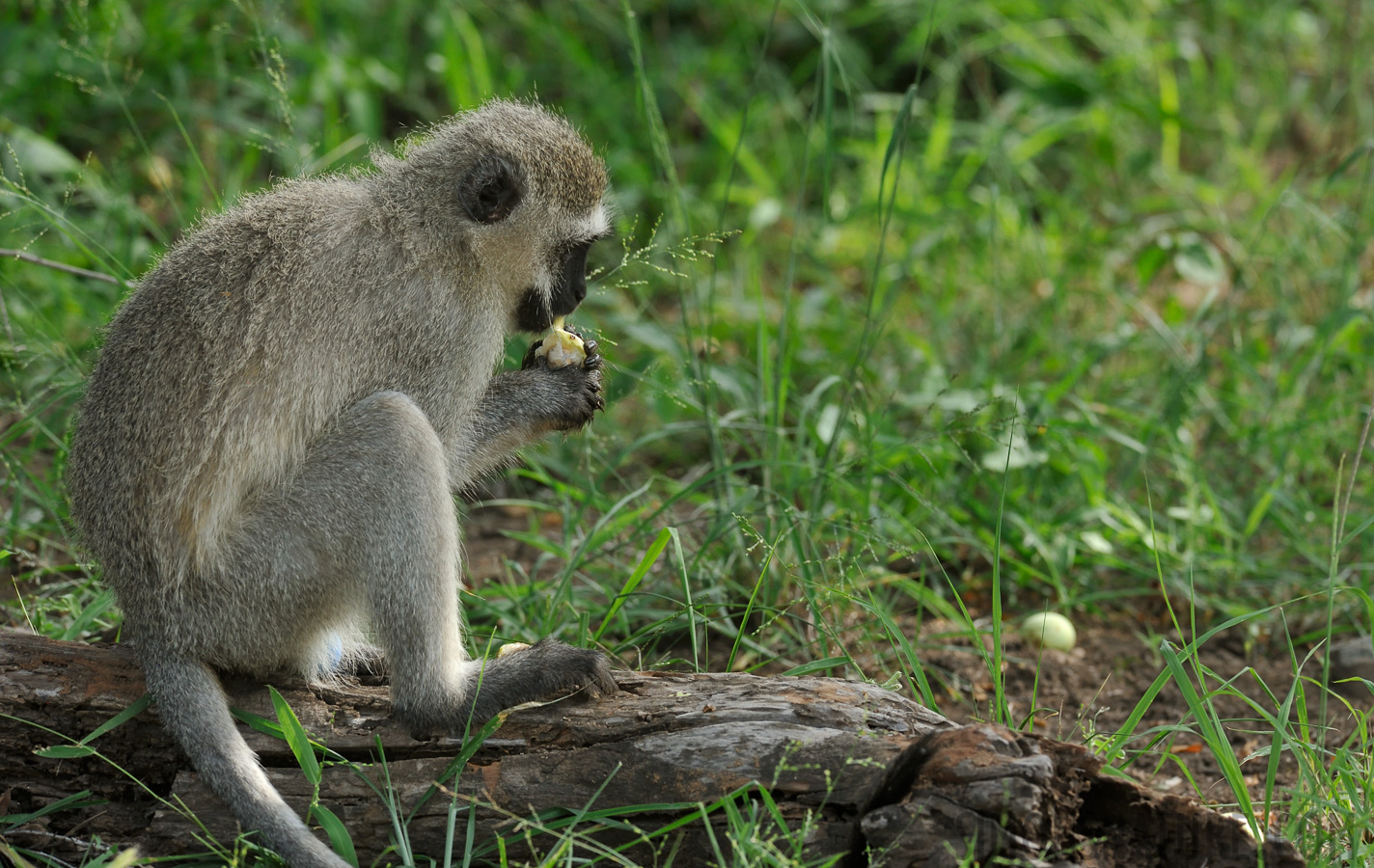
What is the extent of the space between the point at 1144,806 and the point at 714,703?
3.62 feet

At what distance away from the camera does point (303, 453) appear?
11.7 ft

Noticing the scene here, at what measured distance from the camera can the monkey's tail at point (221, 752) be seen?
3033 mm

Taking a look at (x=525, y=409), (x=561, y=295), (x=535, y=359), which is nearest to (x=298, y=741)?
(x=525, y=409)

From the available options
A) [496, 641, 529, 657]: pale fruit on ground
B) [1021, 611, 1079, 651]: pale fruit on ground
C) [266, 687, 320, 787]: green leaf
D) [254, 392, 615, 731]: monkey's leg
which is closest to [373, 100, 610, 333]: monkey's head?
[254, 392, 615, 731]: monkey's leg

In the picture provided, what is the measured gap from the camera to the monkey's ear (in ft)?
13.2

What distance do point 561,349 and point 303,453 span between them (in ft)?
3.48

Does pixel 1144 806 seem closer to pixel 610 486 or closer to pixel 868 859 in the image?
pixel 868 859

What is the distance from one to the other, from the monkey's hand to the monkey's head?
0.15 metres

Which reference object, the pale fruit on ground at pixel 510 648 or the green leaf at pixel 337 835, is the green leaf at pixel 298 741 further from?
the pale fruit on ground at pixel 510 648

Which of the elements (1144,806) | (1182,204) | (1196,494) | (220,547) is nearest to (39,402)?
(220,547)

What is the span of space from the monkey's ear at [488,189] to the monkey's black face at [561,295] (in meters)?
0.28

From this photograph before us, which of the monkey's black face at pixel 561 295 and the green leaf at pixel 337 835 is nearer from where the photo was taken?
the green leaf at pixel 337 835

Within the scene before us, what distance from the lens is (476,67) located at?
727 centimetres

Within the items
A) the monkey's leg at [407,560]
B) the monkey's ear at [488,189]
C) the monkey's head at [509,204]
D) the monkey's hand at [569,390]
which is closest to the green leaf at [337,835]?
the monkey's leg at [407,560]
